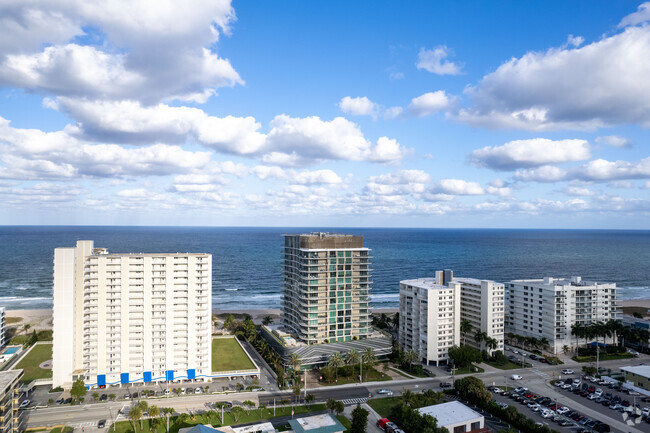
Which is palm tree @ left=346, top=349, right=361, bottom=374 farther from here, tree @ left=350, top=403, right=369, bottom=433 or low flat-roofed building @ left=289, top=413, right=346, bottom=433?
tree @ left=350, top=403, right=369, bottom=433

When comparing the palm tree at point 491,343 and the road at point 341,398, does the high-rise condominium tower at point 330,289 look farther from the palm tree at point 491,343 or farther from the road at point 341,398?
the palm tree at point 491,343

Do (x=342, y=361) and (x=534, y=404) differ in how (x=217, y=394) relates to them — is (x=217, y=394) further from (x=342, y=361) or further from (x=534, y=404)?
(x=534, y=404)

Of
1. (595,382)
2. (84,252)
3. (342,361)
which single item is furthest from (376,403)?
(84,252)

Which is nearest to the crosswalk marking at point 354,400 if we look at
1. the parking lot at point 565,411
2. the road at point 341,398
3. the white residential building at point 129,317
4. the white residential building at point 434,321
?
the road at point 341,398

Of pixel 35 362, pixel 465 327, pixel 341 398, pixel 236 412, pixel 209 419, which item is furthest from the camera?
pixel 465 327

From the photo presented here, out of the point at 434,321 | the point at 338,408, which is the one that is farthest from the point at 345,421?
the point at 434,321

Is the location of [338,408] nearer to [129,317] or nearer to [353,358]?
[353,358]

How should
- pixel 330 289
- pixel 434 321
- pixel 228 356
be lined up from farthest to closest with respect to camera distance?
pixel 434 321 → pixel 330 289 → pixel 228 356

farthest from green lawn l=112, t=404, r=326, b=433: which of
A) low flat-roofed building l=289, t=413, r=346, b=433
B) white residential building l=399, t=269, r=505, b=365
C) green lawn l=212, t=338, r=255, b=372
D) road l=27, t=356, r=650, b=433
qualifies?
white residential building l=399, t=269, r=505, b=365
